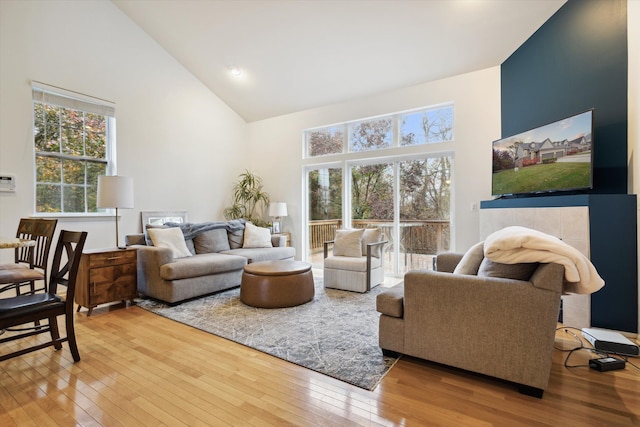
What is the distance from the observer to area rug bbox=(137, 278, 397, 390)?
6.82 ft

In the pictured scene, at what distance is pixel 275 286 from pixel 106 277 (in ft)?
5.77

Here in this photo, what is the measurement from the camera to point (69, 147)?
4145 millimetres

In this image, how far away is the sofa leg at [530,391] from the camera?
5.61 ft

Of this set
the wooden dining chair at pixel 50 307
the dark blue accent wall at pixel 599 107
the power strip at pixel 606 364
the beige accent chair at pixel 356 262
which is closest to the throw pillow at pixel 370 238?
the beige accent chair at pixel 356 262

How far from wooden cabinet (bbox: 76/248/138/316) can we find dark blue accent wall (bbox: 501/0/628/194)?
4760mm

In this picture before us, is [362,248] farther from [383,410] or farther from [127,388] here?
[127,388]

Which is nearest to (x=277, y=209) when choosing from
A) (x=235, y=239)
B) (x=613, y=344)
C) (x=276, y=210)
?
(x=276, y=210)

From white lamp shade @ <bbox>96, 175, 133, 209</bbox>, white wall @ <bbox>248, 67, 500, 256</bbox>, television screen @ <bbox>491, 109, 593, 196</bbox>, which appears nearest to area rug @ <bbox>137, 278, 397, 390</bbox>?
white lamp shade @ <bbox>96, 175, 133, 209</bbox>

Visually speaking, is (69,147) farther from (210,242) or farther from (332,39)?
(332,39)

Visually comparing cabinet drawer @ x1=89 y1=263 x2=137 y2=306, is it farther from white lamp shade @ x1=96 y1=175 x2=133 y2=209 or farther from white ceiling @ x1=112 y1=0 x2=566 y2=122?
white ceiling @ x1=112 y1=0 x2=566 y2=122

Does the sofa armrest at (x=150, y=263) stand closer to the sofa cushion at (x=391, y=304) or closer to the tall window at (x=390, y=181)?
the sofa cushion at (x=391, y=304)

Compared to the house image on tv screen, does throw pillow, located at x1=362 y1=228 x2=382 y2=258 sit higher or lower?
lower

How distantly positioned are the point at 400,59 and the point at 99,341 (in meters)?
4.55

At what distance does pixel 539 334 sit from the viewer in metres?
1.66
